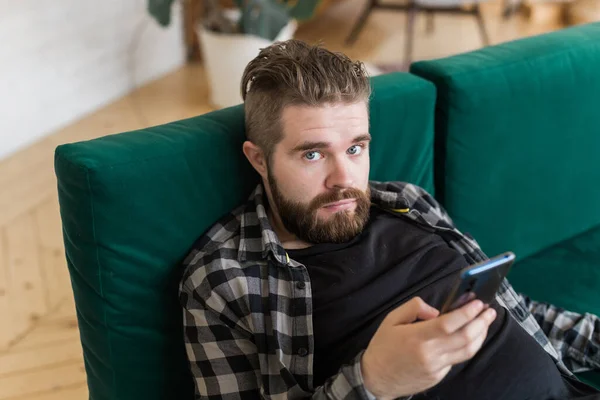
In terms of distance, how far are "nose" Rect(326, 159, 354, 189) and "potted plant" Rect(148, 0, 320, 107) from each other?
1.97 meters

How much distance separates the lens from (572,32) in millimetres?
1750

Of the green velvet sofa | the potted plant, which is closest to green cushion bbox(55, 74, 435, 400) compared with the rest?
the green velvet sofa

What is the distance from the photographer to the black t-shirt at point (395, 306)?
1140 mm

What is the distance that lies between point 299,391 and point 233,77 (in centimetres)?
249

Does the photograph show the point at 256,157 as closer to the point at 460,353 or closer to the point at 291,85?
the point at 291,85

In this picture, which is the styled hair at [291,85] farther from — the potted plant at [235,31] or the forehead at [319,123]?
the potted plant at [235,31]

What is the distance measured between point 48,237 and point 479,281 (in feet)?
6.50

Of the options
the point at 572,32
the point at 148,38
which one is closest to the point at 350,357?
the point at 572,32

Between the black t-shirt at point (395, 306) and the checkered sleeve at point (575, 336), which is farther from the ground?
Answer: the black t-shirt at point (395, 306)

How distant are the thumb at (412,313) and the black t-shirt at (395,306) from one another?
8.3 inches

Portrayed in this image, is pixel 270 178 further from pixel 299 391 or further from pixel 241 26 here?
pixel 241 26

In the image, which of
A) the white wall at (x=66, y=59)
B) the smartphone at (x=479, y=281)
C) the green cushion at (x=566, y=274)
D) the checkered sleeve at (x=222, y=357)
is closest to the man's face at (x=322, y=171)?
the checkered sleeve at (x=222, y=357)

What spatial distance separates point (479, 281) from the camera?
85 centimetres

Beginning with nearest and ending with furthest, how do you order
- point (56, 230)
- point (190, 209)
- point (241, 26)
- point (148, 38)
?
1. point (190, 209)
2. point (56, 230)
3. point (241, 26)
4. point (148, 38)
